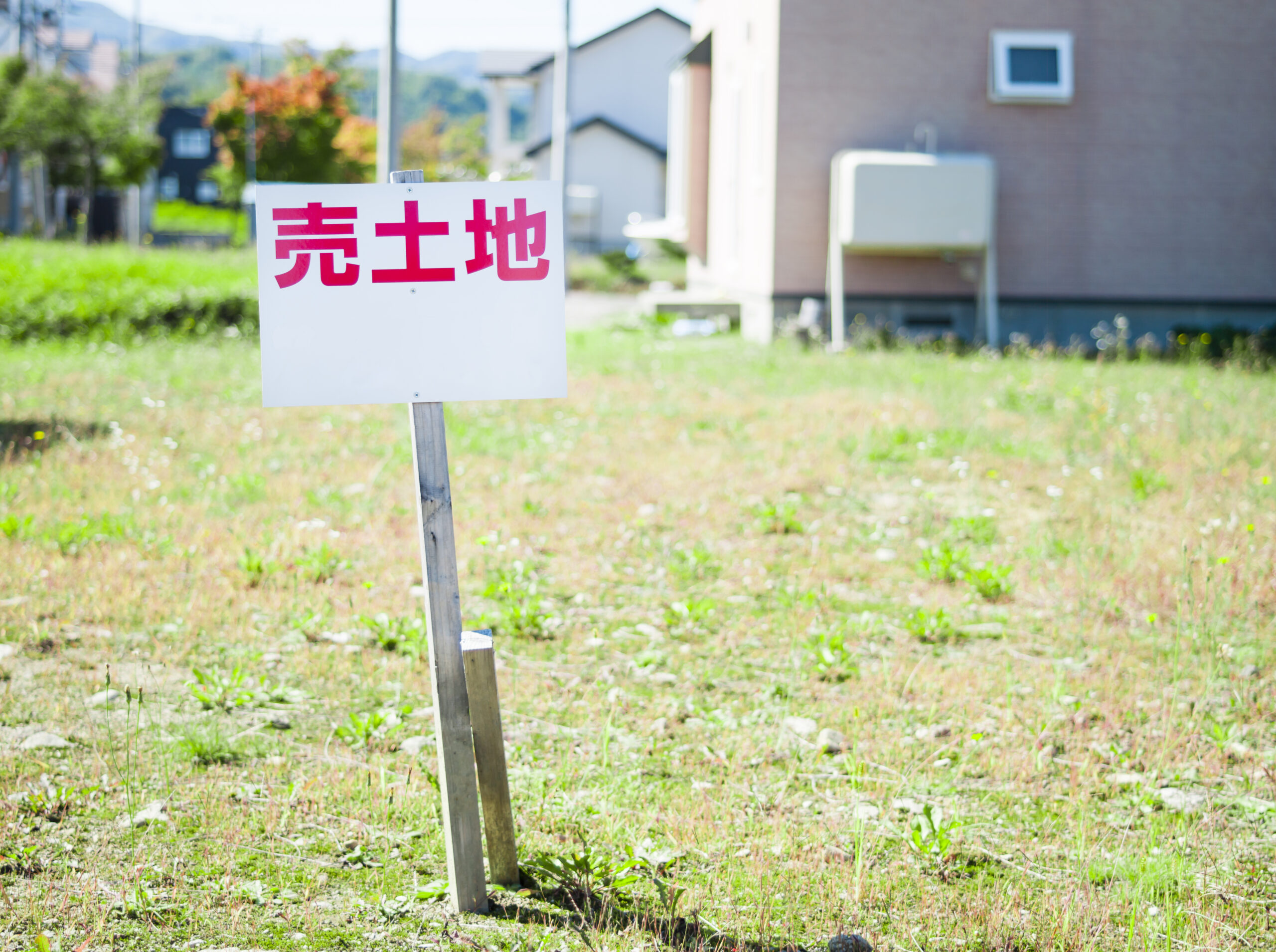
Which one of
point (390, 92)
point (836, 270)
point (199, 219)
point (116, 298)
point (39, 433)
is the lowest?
point (39, 433)

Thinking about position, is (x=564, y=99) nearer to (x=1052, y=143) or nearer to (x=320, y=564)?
(x=1052, y=143)

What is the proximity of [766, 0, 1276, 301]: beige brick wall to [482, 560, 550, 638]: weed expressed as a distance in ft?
30.6

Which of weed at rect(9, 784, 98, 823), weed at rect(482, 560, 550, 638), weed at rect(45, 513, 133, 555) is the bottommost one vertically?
weed at rect(9, 784, 98, 823)

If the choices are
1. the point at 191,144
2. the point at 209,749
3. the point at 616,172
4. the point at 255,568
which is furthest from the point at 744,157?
the point at 191,144

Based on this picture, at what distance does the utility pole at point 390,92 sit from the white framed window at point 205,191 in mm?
67106

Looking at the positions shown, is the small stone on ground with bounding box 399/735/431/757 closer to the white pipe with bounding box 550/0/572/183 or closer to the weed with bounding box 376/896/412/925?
the weed with bounding box 376/896/412/925

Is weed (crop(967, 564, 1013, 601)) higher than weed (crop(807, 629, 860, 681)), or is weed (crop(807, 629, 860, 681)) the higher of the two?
weed (crop(967, 564, 1013, 601))

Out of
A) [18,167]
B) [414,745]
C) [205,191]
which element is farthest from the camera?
[205,191]

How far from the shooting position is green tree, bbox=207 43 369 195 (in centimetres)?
4306

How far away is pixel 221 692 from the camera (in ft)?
12.6

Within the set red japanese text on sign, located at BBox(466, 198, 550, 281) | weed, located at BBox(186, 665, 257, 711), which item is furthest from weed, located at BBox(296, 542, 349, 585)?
red japanese text on sign, located at BBox(466, 198, 550, 281)

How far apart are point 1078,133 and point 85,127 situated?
28.9 m

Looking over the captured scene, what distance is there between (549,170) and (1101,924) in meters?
35.7

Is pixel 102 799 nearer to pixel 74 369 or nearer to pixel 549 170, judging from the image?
pixel 74 369
